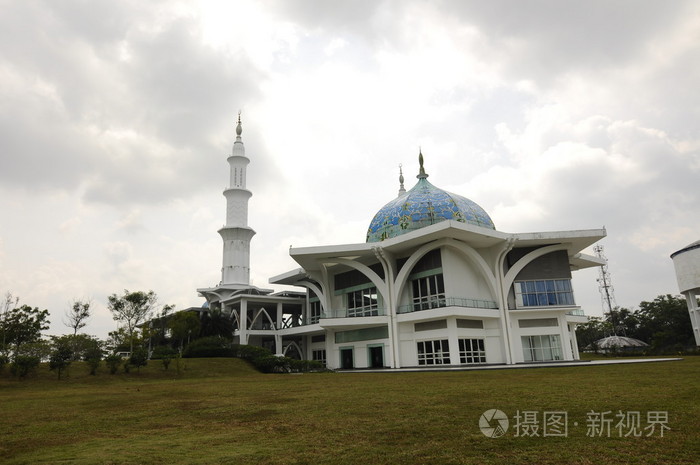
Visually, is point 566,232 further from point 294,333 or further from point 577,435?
point 577,435

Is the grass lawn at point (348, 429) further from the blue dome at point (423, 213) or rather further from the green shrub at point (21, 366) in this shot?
the blue dome at point (423, 213)

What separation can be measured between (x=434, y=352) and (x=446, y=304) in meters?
3.85

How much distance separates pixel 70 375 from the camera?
25.7 meters

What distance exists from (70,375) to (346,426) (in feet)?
78.6

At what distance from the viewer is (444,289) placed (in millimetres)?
33969

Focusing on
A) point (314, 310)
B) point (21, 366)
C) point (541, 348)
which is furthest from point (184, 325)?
point (541, 348)

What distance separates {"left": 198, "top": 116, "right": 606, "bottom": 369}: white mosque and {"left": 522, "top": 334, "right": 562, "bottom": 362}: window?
3.0 inches

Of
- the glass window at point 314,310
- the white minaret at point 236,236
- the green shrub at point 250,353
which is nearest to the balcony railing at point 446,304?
the green shrub at point 250,353

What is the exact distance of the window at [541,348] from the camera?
Result: 114 ft

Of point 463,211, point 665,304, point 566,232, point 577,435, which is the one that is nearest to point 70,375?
point 577,435

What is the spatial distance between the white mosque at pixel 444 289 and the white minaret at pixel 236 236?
1015 cm

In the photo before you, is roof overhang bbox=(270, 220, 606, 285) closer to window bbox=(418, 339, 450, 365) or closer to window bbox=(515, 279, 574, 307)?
window bbox=(515, 279, 574, 307)

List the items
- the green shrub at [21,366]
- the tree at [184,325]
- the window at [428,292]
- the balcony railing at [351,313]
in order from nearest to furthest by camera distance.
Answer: the green shrub at [21,366] → the window at [428,292] → the balcony railing at [351,313] → the tree at [184,325]

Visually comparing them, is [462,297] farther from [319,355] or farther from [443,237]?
[319,355]
